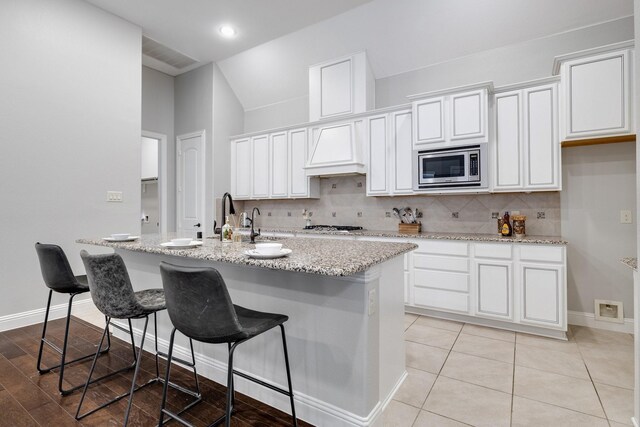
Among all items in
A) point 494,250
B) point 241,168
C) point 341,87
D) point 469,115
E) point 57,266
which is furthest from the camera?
point 241,168

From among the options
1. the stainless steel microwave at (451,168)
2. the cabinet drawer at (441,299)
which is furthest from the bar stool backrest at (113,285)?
the stainless steel microwave at (451,168)

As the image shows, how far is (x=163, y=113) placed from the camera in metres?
5.45

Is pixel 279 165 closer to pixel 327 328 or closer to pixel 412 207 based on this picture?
pixel 412 207

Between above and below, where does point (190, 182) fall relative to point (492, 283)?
above

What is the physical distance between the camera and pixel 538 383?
6.97 feet

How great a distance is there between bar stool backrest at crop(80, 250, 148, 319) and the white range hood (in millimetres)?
2832

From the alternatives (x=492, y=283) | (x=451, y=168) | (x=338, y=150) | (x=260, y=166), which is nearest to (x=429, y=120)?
(x=451, y=168)

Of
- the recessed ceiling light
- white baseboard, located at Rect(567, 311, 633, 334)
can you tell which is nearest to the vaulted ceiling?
the recessed ceiling light

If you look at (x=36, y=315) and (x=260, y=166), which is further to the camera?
(x=260, y=166)

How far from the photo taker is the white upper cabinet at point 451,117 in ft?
10.6

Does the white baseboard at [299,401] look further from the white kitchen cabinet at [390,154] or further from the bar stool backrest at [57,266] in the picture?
the white kitchen cabinet at [390,154]

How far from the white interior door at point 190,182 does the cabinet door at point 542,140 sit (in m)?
4.34

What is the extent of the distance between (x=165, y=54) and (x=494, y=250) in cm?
503

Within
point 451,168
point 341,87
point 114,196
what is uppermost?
point 341,87
